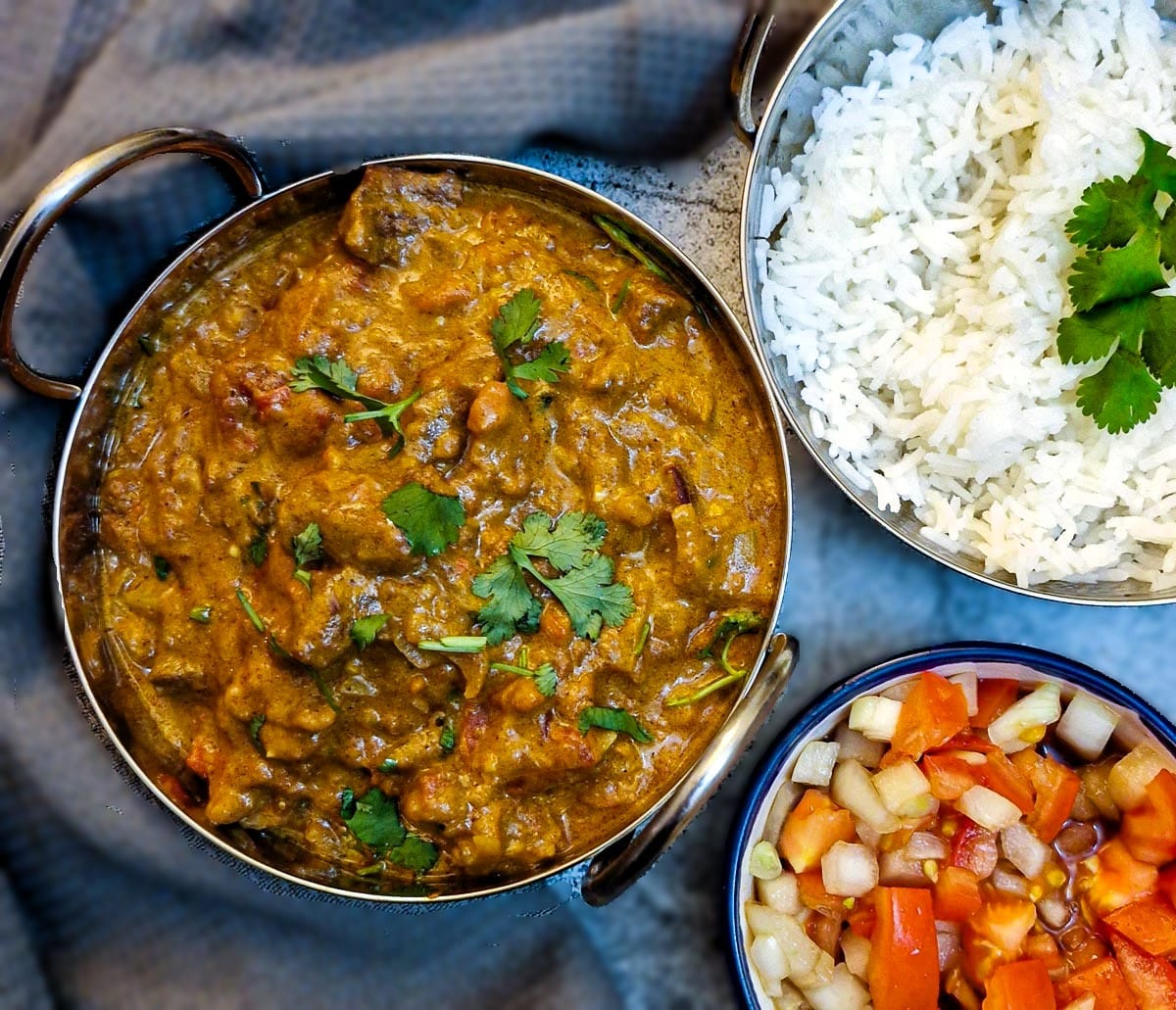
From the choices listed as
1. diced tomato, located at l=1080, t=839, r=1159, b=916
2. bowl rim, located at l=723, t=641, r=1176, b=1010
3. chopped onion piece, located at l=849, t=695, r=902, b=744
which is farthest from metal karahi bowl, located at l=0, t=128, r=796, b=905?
diced tomato, located at l=1080, t=839, r=1159, b=916

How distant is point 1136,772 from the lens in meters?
2.01

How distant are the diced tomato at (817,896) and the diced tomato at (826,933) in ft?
0.04

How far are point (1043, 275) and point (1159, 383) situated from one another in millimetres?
253

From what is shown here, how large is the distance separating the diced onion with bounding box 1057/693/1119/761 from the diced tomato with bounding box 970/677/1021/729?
10cm

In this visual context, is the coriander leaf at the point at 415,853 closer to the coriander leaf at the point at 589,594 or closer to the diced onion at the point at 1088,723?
the coriander leaf at the point at 589,594

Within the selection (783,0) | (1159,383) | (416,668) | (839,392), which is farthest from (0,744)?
(1159,383)

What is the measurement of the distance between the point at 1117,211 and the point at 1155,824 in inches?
39.9

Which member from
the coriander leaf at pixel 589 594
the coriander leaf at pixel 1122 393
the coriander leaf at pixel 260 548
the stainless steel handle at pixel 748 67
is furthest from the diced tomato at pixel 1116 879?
the coriander leaf at pixel 260 548

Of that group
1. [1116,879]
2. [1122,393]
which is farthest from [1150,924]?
[1122,393]

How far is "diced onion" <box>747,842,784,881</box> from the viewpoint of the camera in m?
2.03

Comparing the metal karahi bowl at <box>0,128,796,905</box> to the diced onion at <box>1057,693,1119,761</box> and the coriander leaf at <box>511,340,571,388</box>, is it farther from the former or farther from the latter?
the diced onion at <box>1057,693,1119,761</box>

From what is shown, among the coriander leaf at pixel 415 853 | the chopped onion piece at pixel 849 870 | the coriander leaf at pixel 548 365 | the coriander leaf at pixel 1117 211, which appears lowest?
the chopped onion piece at pixel 849 870

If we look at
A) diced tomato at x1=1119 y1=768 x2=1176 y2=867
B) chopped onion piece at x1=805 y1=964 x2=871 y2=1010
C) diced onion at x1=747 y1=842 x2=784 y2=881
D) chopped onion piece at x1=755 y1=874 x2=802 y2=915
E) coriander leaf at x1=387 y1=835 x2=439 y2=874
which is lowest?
chopped onion piece at x1=805 y1=964 x2=871 y2=1010

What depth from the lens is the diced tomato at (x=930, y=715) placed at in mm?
1994
